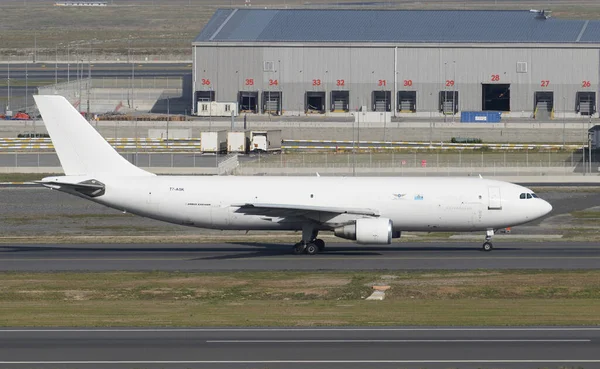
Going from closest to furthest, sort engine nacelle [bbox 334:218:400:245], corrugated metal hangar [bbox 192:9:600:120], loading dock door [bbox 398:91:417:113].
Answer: engine nacelle [bbox 334:218:400:245] → corrugated metal hangar [bbox 192:9:600:120] → loading dock door [bbox 398:91:417:113]

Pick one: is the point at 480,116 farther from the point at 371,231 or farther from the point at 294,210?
the point at 371,231

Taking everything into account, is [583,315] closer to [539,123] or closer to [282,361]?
[282,361]

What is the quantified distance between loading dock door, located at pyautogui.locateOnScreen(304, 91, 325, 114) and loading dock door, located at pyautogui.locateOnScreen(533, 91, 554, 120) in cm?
2833

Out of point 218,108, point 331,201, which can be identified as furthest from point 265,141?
point 331,201

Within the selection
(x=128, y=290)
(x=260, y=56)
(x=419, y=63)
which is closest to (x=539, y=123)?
(x=419, y=63)

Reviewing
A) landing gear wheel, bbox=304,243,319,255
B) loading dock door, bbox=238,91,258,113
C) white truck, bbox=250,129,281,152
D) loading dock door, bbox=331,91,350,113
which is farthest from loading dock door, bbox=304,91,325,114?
landing gear wheel, bbox=304,243,319,255

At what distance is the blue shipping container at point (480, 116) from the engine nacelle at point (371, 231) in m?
84.9

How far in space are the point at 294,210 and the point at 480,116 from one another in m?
88.2

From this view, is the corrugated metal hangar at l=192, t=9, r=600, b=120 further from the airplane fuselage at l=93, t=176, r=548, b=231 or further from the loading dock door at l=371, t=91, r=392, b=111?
the airplane fuselage at l=93, t=176, r=548, b=231

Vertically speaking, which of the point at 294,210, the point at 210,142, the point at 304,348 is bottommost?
the point at 304,348

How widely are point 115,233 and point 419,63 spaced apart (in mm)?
85794

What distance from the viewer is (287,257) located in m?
54.1

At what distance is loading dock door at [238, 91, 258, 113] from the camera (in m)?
148

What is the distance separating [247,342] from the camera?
32.2 metres
